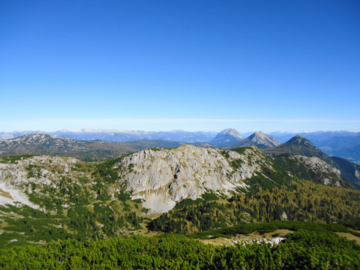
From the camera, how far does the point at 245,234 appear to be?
260ft

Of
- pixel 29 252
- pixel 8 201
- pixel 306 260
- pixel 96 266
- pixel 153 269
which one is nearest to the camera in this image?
pixel 306 260

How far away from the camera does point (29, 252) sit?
56188 millimetres

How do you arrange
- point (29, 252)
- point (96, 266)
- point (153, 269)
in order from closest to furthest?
point (153, 269) → point (96, 266) → point (29, 252)

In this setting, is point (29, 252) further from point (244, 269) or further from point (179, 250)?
point (244, 269)

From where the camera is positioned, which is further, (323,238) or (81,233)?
(81,233)

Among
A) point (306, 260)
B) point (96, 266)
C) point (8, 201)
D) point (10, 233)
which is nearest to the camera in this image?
point (306, 260)

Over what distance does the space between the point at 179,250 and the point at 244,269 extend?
75.6 ft

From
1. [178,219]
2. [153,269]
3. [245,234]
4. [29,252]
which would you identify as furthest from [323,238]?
[178,219]

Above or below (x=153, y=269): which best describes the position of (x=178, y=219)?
below

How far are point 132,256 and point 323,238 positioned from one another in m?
52.5

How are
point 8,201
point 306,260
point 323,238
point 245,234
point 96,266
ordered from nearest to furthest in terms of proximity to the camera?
point 306,260 < point 96,266 < point 323,238 < point 245,234 < point 8,201

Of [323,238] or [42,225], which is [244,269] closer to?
[323,238]

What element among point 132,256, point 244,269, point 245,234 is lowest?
point 245,234

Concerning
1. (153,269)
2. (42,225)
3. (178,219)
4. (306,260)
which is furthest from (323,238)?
(42,225)
